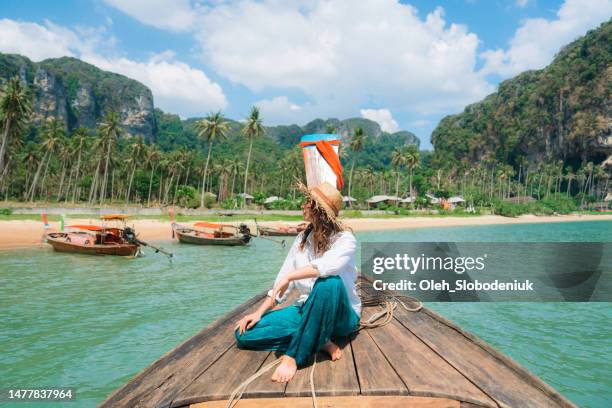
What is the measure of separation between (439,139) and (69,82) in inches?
5815

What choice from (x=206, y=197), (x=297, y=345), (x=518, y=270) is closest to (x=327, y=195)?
(x=297, y=345)

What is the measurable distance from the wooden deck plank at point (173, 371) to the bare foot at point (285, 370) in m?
0.65

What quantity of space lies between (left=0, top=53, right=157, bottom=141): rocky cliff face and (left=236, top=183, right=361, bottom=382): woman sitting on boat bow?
13803cm

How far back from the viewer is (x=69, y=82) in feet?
529

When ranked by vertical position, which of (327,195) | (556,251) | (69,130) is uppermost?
(69,130)

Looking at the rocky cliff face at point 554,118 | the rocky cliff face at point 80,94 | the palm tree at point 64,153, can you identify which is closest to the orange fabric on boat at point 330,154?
the palm tree at point 64,153

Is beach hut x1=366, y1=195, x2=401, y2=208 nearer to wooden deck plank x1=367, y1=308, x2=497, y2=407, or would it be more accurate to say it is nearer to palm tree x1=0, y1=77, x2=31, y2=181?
palm tree x1=0, y1=77, x2=31, y2=181

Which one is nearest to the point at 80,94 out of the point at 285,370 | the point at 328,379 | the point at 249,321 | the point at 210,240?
the point at 210,240

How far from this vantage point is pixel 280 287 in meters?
3.32

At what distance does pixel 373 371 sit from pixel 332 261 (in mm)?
881

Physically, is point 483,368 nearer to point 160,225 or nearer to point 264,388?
point 264,388

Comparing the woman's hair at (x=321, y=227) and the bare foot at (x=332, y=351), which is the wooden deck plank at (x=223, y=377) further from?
the woman's hair at (x=321, y=227)

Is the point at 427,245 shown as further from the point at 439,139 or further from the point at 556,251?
the point at 439,139

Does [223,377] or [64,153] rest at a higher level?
[64,153]
